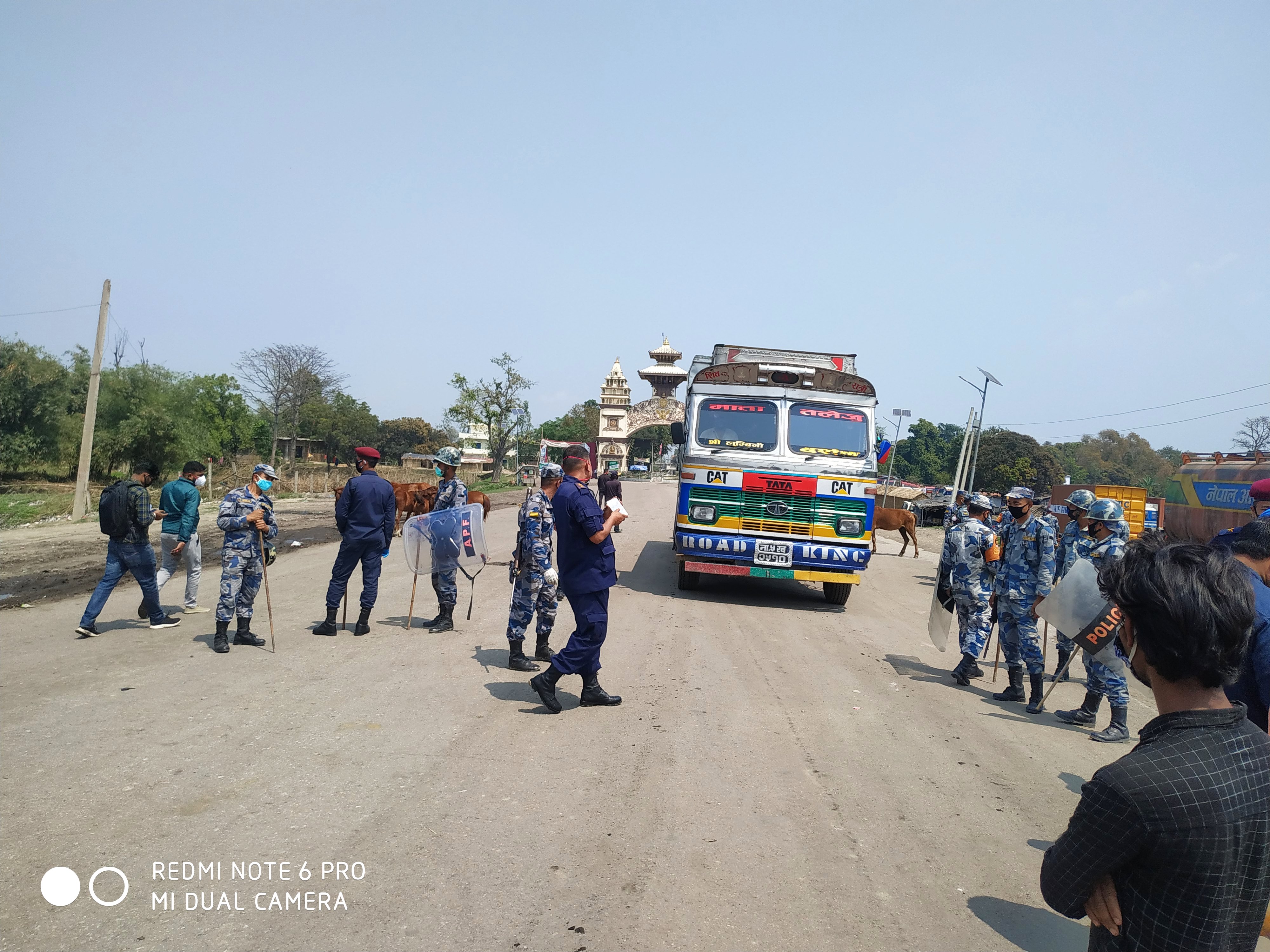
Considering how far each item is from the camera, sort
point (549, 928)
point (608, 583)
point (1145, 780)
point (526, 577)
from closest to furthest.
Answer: point (1145, 780) → point (549, 928) → point (608, 583) → point (526, 577)

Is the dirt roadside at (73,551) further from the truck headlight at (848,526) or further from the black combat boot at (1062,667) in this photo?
the black combat boot at (1062,667)

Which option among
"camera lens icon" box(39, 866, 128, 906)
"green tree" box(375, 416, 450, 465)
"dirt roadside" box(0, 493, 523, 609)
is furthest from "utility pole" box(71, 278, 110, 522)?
"green tree" box(375, 416, 450, 465)

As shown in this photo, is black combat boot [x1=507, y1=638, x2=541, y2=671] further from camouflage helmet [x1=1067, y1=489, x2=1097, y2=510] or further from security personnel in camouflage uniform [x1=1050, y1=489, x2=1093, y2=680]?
camouflage helmet [x1=1067, y1=489, x2=1097, y2=510]

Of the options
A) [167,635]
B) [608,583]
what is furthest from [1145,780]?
[167,635]

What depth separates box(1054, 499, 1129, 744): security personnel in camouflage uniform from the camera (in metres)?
6.23

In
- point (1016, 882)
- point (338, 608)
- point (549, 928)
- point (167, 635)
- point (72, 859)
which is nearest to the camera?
point (549, 928)

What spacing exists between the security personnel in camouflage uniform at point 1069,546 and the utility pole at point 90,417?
72.0ft

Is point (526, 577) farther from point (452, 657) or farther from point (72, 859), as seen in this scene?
point (72, 859)

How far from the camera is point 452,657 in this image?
737 centimetres

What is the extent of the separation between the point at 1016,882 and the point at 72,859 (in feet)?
14.2

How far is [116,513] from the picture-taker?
24.8 feet

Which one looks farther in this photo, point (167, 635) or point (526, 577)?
point (167, 635)

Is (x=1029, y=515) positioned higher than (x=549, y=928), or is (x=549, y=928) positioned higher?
(x=1029, y=515)

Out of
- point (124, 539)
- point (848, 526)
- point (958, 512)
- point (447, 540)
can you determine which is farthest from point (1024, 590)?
point (124, 539)
